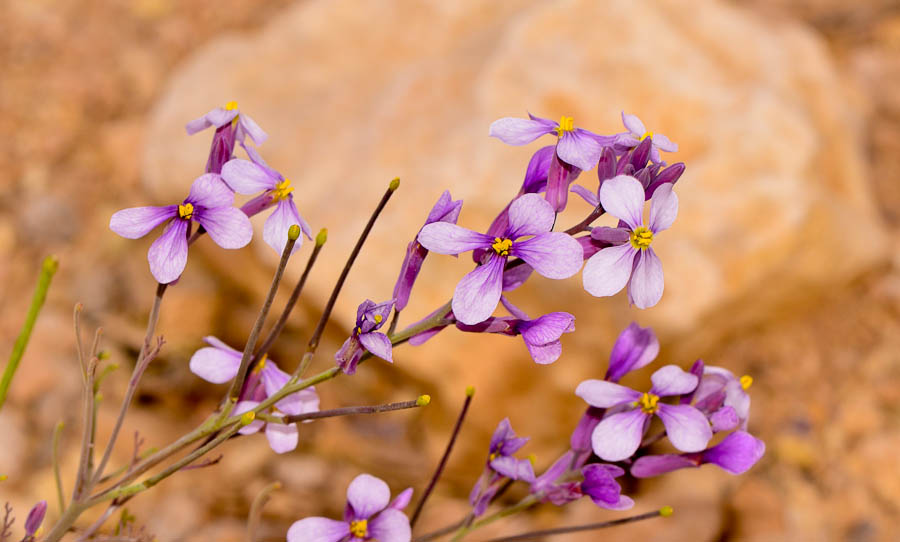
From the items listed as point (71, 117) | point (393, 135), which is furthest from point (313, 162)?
point (71, 117)

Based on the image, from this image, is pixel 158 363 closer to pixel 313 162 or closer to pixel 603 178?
pixel 313 162

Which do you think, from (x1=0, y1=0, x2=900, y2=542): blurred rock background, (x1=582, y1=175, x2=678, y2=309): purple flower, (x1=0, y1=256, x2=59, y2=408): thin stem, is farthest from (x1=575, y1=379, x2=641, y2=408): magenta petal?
(x1=0, y1=0, x2=900, y2=542): blurred rock background

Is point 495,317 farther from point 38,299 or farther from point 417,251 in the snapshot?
point 38,299

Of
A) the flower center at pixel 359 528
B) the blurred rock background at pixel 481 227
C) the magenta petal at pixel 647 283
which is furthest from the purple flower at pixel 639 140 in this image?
the blurred rock background at pixel 481 227

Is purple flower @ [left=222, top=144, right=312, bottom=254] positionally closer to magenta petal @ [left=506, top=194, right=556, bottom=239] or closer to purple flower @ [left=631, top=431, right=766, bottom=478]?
magenta petal @ [left=506, top=194, right=556, bottom=239]

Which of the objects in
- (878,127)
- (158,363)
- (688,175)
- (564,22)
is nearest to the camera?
(688,175)

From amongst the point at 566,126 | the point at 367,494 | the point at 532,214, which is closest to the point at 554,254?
the point at 532,214
